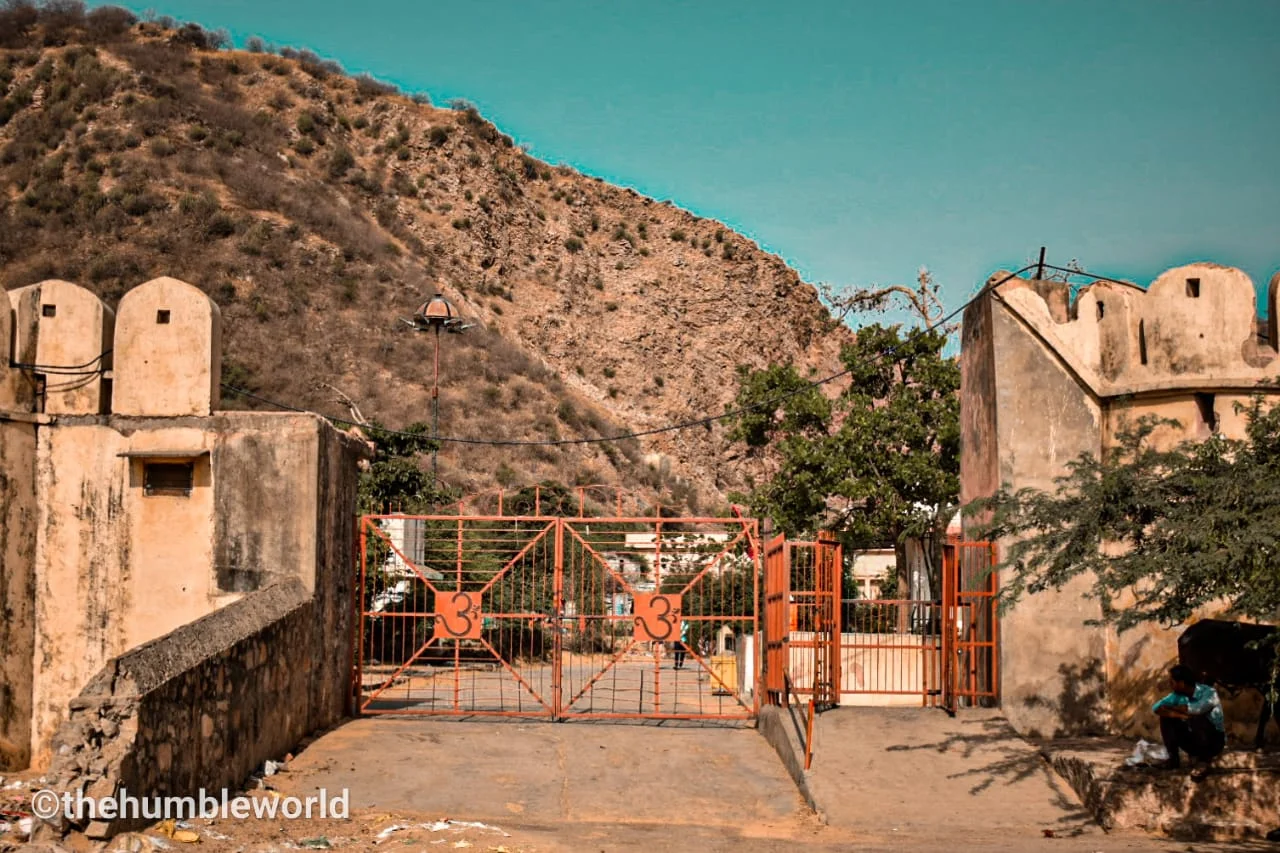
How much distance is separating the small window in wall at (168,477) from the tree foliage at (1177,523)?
25.4 ft

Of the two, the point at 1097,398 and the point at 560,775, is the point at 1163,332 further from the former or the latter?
the point at 560,775

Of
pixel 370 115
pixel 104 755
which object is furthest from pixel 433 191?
pixel 104 755

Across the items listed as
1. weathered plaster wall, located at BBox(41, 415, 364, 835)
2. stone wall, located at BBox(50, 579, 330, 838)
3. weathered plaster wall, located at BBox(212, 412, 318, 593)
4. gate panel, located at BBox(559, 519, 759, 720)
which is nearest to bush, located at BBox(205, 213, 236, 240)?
gate panel, located at BBox(559, 519, 759, 720)

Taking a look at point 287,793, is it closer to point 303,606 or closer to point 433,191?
point 303,606

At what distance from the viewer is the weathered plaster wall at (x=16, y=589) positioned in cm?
1227

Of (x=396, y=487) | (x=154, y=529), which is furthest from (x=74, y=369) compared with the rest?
(x=396, y=487)

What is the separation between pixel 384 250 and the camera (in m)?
61.6

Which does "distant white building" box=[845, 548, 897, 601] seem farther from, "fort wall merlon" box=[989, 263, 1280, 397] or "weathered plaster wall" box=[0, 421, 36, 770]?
"weathered plaster wall" box=[0, 421, 36, 770]

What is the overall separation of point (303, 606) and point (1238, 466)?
8532mm

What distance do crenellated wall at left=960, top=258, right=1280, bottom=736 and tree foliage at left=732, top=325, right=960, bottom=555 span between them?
40.7 feet

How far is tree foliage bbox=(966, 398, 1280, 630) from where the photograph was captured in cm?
947

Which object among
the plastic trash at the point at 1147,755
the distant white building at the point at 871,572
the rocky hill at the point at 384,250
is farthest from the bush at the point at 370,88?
the plastic trash at the point at 1147,755

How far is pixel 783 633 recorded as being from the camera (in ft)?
45.3

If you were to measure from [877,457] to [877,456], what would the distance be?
0.07 feet
